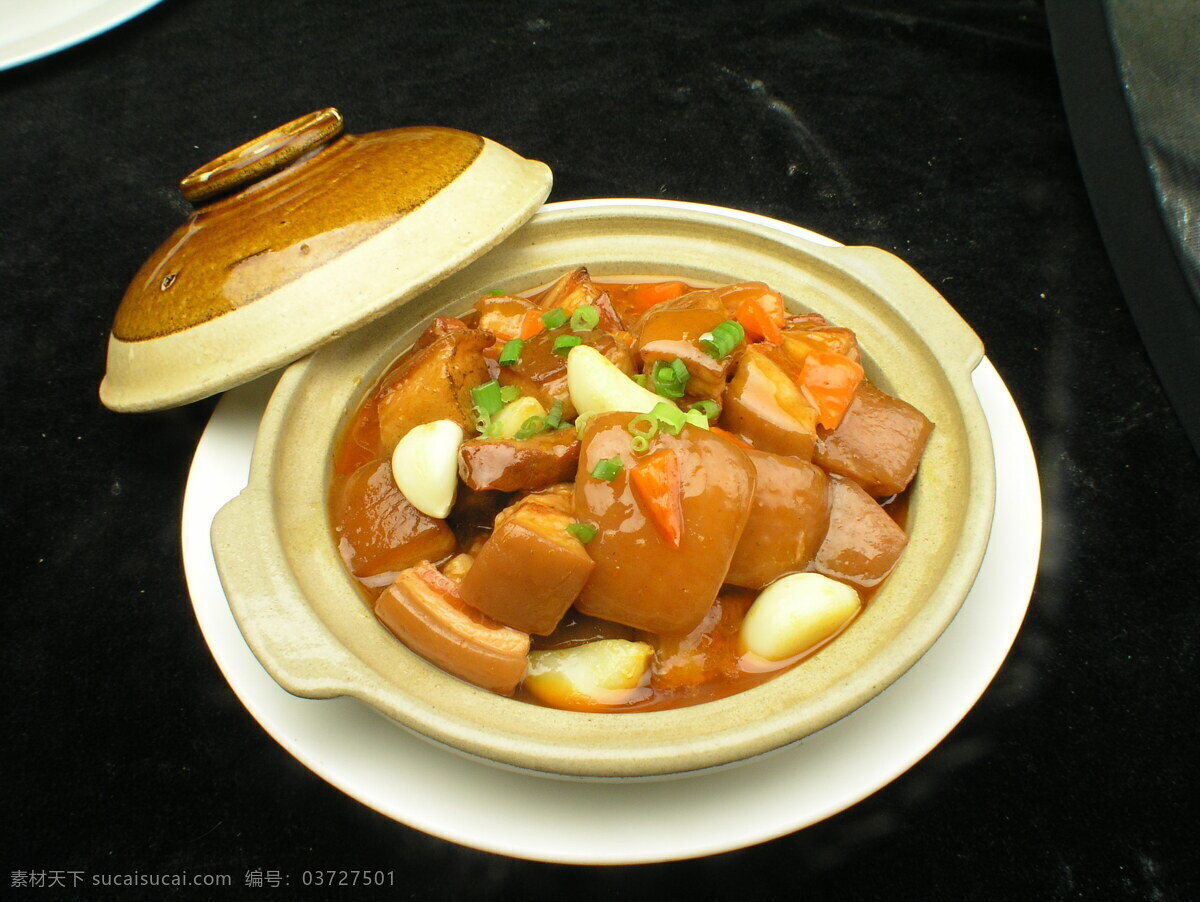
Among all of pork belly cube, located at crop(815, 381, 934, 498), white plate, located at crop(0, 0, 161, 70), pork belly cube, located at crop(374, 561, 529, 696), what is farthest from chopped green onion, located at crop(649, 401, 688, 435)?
white plate, located at crop(0, 0, 161, 70)

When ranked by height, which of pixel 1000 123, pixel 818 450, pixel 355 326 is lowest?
pixel 1000 123

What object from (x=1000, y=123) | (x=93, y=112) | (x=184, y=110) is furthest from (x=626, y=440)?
(x=93, y=112)

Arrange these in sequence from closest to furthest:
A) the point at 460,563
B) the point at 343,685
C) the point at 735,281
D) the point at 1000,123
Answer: the point at 343,685 → the point at 460,563 → the point at 735,281 → the point at 1000,123

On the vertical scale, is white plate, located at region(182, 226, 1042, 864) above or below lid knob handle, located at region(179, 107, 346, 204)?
below

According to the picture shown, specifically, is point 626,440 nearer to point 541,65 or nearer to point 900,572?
point 900,572

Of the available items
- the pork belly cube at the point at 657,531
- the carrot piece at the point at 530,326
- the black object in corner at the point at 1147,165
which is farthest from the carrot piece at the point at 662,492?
the black object in corner at the point at 1147,165

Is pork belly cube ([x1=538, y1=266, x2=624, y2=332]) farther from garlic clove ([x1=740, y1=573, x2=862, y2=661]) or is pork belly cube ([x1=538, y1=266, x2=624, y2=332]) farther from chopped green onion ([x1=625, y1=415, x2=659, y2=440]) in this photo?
garlic clove ([x1=740, y1=573, x2=862, y2=661])
